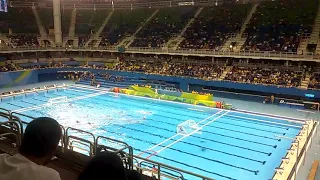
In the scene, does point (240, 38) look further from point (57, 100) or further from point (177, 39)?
point (57, 100)

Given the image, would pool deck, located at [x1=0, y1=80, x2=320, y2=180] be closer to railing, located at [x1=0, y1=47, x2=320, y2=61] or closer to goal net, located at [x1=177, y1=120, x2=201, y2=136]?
railing, located at [x1=0, y1=47, x2=320, y2=61]

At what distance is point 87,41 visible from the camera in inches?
1670

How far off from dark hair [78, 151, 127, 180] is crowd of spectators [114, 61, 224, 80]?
27.8m

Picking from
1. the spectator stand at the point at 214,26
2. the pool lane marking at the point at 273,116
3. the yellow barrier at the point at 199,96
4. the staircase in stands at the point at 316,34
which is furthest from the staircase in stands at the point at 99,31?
the staircase in stands at the point at 316,34

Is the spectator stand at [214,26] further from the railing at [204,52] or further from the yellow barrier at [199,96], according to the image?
the yellow barrier at [199,96]

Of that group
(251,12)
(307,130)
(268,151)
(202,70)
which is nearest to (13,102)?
(202,70)

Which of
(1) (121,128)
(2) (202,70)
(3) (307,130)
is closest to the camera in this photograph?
(3) (307,130)

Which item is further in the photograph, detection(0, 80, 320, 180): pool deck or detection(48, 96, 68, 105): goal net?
detection(48, 96, 68, 105): goal net

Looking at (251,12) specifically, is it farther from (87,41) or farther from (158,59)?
(87,41)

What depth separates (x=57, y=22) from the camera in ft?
130

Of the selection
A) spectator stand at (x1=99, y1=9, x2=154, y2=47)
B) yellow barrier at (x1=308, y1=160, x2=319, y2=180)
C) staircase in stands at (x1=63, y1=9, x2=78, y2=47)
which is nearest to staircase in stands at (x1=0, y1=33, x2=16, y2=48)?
staircase in stands at (x1=63, y1=9, x2=78, y2=47)

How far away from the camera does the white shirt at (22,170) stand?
1697mm

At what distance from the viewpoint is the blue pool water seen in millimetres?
13734

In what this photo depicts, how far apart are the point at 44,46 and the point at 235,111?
26958 mm
